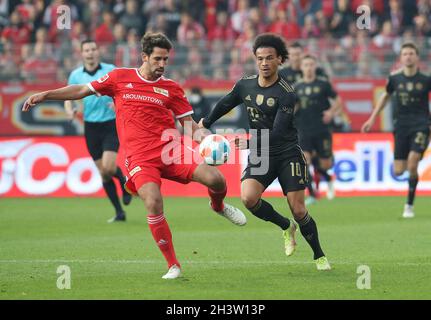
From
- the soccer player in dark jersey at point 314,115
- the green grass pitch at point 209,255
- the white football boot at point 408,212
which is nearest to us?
the green grass pitch at point 209,255

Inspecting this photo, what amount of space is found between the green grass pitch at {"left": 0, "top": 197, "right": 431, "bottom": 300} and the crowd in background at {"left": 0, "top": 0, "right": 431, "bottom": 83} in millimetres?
6595

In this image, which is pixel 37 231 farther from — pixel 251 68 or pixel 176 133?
pixel 251 68

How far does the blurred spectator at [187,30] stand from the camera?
24.5 meters

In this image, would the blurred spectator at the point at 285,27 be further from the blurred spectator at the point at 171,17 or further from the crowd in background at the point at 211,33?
the blurred spectator at the point at 171,17

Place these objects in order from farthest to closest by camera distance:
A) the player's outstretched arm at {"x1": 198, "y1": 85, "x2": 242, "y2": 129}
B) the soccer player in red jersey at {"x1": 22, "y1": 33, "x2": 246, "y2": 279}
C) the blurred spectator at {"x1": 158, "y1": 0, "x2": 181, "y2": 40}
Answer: the blurred spectator at {"x1": 158, "y1": 0, "x2": 181, "y2": 40}, the player's outstretched arm at {"x1": 198, "y1": 85, "x2": 242, "y2": 129}, the soccer player in red jersey at {"x1": 22, "y1": 33, "x2": 246, "y2": 279}

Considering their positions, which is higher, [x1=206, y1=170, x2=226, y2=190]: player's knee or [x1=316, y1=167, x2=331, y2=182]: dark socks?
[x1=206, y1=170, x2=226, y2=190]: player's knee

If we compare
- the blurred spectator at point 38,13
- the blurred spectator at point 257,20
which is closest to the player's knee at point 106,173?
the blurred spectator at point 257,20

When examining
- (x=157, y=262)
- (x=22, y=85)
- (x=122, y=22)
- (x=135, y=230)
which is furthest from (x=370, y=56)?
(x=157, y=262)

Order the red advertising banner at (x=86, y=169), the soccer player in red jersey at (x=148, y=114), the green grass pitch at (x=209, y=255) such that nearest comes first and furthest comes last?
the green grass pitch at (x=209, y=255), the soccer player in red jersey at (x=148, y=114), the red advertising banner at (x=86, y=169)

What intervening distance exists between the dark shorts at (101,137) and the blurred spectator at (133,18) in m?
9.87

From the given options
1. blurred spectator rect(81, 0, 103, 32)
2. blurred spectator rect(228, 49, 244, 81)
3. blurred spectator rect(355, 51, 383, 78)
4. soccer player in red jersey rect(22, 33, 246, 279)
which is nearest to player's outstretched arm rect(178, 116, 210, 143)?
soccer player in red jersey rect(22, 33, 246, 279)

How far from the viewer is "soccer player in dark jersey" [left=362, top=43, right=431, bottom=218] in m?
15.6

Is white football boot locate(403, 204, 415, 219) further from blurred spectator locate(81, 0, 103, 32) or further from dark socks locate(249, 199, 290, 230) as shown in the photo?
blurred spectator locate(81, 0, 103, 32)

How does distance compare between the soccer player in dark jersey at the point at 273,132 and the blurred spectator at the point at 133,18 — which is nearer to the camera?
the soccer player in dark jersey at the point at 273,132
